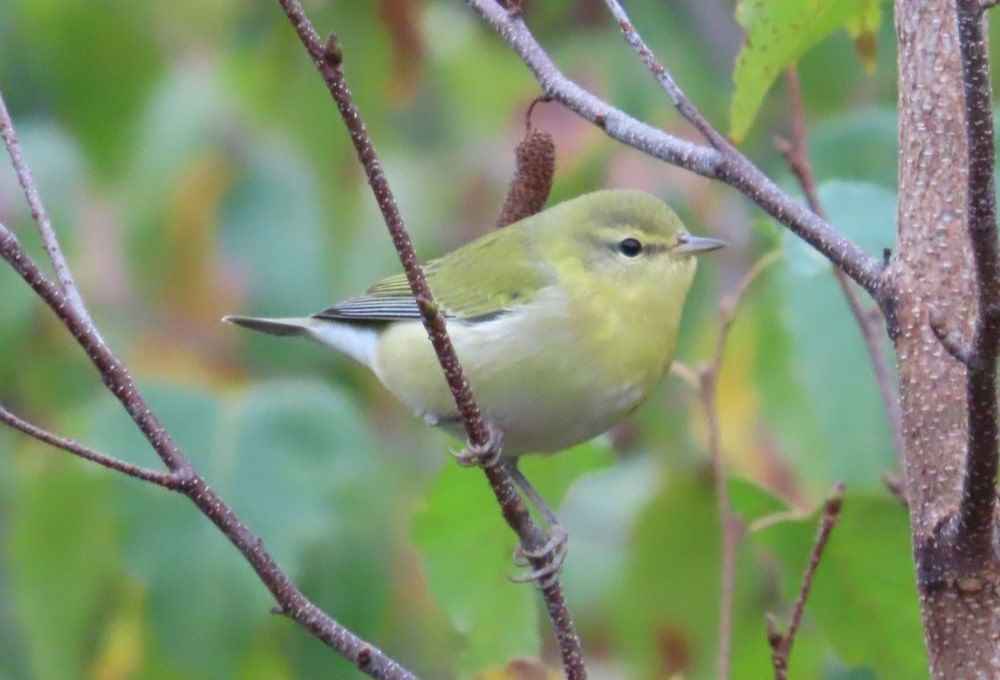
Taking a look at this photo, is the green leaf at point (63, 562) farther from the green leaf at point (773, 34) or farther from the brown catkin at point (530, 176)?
the green leaf at point (773, 34)

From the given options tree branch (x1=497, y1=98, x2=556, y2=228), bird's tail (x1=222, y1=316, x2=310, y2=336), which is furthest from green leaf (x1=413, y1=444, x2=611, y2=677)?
bird's tail (x1=222, y1=316, x2=310, y2=336)

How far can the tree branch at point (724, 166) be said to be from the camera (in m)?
1.98

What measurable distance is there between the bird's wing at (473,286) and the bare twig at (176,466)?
4.96 ft

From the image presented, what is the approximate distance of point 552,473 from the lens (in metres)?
3.04

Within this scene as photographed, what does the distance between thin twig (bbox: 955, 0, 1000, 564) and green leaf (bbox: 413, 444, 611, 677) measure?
1.17 m

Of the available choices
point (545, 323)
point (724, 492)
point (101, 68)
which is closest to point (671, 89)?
point (724, 492)

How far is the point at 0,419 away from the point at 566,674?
2.52ft

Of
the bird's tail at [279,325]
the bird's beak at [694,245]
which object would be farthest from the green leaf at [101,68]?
the bird's beak at [694,245]

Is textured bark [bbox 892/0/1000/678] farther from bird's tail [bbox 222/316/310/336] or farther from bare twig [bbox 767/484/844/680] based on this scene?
bird's tail [bbox 222/316/310/336]

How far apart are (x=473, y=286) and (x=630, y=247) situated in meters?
0.37

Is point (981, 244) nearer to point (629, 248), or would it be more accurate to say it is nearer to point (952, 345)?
point (952, 345)

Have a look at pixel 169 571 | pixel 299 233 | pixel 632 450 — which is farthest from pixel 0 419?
pixel 632 450

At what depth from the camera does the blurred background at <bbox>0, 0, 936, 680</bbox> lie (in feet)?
9.30

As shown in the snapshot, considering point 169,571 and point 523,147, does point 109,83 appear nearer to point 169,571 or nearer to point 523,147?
point 169,571
